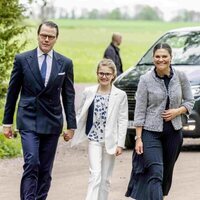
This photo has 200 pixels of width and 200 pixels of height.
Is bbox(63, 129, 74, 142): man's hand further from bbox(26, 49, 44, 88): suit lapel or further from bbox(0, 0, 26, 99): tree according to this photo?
bbox(0, 0, 26, 99): tree

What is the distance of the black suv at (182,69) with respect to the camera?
45.5 ft

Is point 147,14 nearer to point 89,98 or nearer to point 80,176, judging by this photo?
point 80,176

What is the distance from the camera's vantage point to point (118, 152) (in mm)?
8578

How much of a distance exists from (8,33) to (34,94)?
6980 millimetres

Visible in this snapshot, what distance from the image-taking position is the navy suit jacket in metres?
8.17

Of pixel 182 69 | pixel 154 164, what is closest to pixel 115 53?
pixel 182 69

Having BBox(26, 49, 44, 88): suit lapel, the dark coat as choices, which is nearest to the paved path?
BBox(26, 49, 44, 88): suit lapel

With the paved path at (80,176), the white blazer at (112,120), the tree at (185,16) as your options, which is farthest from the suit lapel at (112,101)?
the tree at (185,16)

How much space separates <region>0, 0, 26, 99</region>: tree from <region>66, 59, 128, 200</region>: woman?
20.1ft

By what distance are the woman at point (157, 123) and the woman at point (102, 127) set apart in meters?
0.42

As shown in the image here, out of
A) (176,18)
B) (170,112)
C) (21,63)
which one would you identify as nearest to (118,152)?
(170,112)

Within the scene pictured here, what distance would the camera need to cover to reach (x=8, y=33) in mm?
14992

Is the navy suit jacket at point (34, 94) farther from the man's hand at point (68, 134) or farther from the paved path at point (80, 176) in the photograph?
the paved path at point (80, 176)

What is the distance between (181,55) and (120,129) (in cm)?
691
